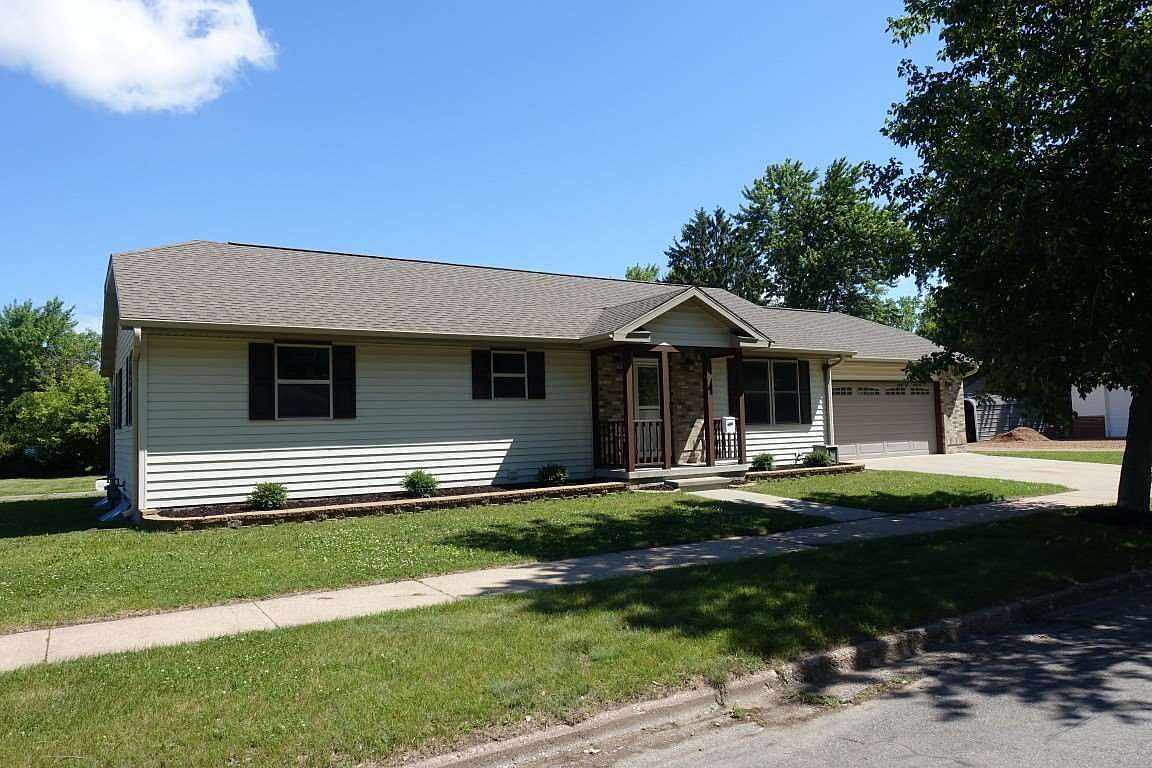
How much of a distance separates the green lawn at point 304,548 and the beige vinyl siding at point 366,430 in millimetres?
1363

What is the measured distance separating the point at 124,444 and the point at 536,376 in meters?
8.25

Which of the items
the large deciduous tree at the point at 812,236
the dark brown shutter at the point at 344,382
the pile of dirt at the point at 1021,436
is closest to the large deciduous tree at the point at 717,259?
the large deciduous tree at the point at 812,236

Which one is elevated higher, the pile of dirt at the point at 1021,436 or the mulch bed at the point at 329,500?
the pile of dirt at the point at 1021,436

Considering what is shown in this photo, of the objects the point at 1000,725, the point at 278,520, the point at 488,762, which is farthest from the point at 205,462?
the point at 1000,725

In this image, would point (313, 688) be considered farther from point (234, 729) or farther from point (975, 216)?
point (975, 216)

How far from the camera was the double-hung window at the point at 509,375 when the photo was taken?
14.9m

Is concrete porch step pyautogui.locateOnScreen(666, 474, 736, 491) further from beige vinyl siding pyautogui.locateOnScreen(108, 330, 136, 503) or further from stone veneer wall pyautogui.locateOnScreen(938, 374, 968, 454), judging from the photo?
stone veneer wall pyautogui.locateOnScreen(938, 374, 968, 454)

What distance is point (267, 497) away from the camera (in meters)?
12.1

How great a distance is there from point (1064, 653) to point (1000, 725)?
1868 mm

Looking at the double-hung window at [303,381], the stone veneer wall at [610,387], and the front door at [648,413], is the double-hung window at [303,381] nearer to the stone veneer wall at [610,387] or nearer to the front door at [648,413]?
the stone veneer wall at [610,387]

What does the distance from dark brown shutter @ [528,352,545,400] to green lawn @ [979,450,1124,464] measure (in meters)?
15.3

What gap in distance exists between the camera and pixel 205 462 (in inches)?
476

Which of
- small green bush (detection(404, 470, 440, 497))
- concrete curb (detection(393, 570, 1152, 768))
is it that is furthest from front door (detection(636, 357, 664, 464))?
concrete curb (detection(393, 570, 1152, 768))

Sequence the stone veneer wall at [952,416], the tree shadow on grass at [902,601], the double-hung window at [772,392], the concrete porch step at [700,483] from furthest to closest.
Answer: the stone veneer wall at [952,416]
the double-hung window at [772,392]
the concrete porch step at [700,483]
the tree shadow on grass at [902,601]
